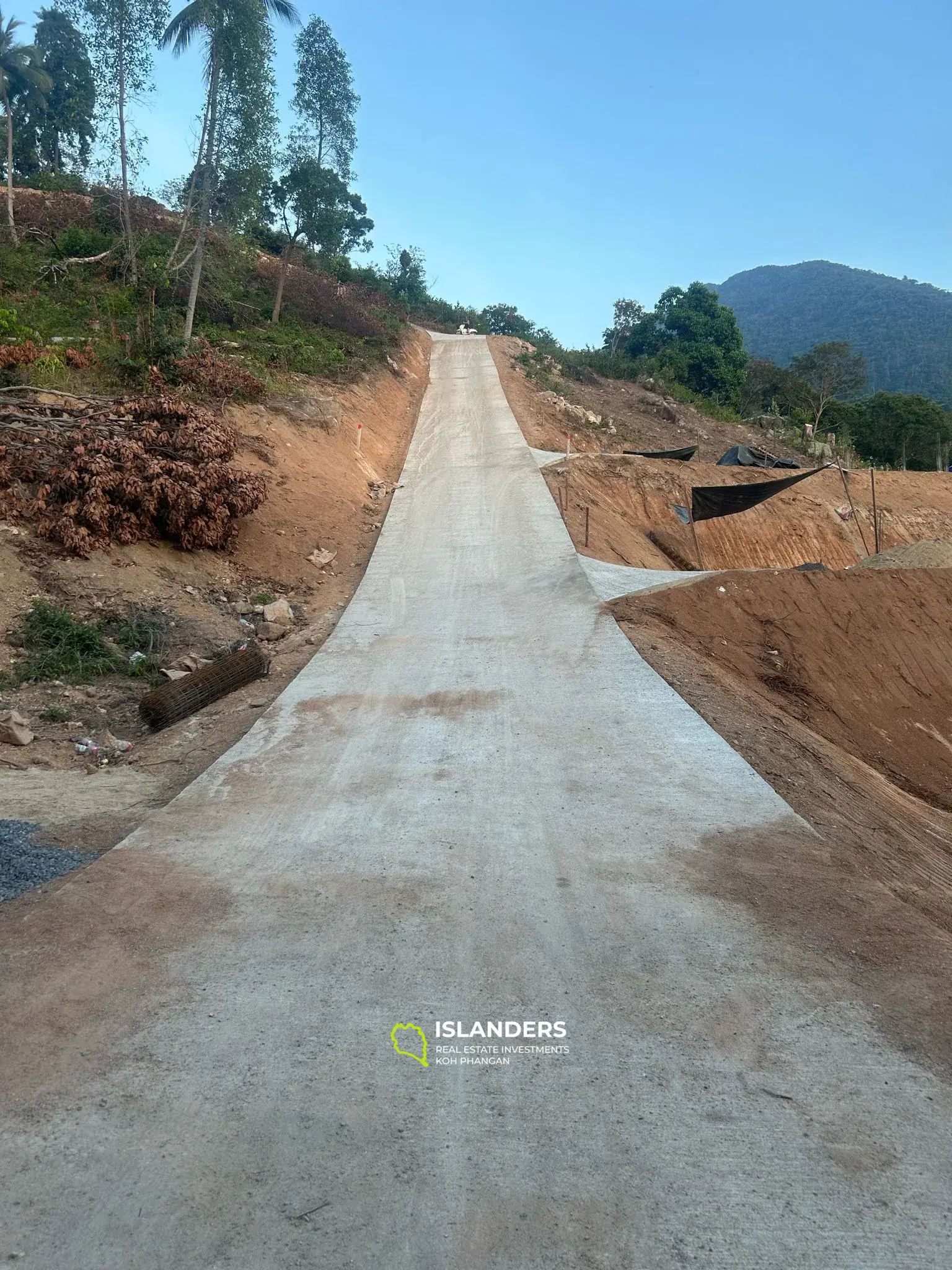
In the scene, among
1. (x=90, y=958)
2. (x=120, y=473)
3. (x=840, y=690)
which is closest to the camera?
(x=90, y=958)

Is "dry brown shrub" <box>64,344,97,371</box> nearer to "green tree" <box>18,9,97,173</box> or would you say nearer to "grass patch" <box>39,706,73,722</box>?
"grass patch" <box>39,706,73,722</box>

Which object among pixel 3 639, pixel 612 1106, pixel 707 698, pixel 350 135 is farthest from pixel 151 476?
pixel 350 135

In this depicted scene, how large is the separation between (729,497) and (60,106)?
44.2 meters

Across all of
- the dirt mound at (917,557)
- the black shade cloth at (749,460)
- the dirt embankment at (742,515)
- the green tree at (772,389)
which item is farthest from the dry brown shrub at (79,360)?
the green tree at (772,389)

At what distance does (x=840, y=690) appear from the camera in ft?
33.6

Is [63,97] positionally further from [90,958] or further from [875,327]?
[875,327]

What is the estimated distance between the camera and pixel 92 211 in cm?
2538

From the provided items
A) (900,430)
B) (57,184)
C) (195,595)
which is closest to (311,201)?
(57,184)

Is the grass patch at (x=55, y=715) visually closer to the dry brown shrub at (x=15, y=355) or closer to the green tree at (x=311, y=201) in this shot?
the dry brown shrub at (x=15, y=355)

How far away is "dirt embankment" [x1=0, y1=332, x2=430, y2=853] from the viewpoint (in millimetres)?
6539

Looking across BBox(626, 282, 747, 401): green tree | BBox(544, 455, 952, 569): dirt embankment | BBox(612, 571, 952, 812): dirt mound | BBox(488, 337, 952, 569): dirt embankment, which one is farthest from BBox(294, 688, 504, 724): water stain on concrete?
BBox(626, 282, 747, 401): green tree

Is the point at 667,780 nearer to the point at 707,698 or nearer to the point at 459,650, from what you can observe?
the point at 707,698

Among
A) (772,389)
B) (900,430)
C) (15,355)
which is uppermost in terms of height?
(772,389)

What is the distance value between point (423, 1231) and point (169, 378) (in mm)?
17204
